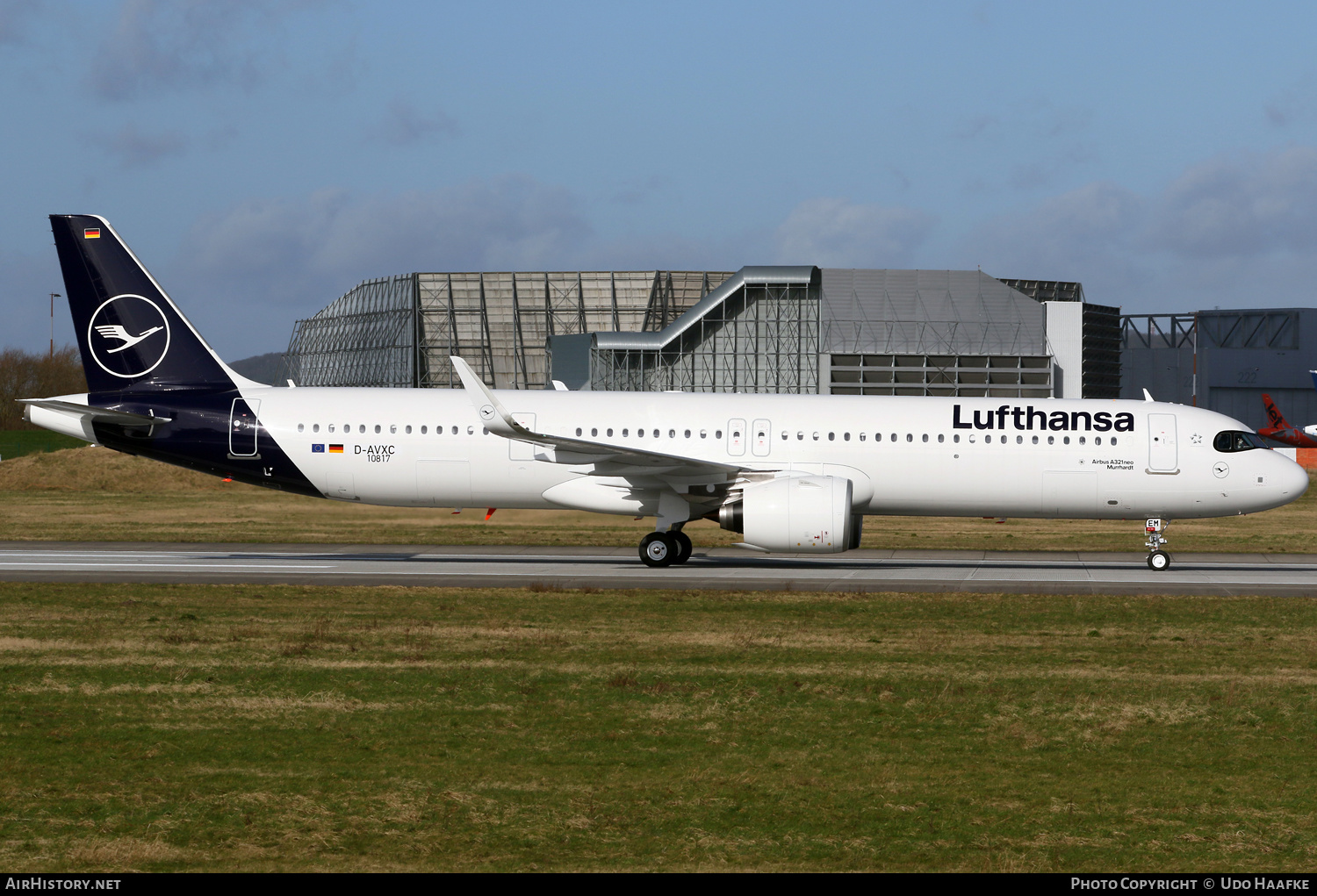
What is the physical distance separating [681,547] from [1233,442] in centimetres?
1175

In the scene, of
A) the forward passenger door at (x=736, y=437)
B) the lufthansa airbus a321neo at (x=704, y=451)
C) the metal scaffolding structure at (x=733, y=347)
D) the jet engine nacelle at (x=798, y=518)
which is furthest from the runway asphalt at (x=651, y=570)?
the metal scaffolding structure at (x=733, y=347)

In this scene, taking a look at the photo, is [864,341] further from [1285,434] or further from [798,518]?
[798,518]

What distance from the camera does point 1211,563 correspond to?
29078 mm

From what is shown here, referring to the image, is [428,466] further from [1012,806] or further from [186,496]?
[186,496]

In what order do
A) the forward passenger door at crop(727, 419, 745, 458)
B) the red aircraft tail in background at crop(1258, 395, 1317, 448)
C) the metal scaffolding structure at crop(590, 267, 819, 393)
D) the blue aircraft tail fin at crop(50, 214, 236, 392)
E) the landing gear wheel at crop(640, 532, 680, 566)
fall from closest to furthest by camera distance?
the landing gear wheel at crop(640, 532, 680, 566) < the forward passenger door at crop(727, 419, 745, 458) < the blue aircraft tail fin at crop(50, 214, 236, 392) < the metal scaffolding structure at crop(590, 267, 819, 393) < the red aircraft tail in background at crop(1258, 395, 1317, 448)

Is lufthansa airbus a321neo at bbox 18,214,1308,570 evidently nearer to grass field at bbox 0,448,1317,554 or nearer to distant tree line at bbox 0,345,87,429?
grass field at bbox 0,448,1317,554

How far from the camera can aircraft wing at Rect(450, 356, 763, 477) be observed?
81.5 feet

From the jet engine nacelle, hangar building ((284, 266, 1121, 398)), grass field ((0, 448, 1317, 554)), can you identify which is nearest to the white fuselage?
the jet engine nacelle

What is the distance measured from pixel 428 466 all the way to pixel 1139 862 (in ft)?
67.9

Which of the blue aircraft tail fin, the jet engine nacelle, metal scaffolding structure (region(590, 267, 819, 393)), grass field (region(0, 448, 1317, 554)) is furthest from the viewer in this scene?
metal scaffolding structure (region(590, 267, 819, 393))

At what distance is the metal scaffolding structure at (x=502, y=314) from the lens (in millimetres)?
89562

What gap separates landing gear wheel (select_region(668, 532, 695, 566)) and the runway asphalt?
301 millimetres

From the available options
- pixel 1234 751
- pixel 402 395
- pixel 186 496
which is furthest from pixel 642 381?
pixel 1234 751

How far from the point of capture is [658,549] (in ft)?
87.8
